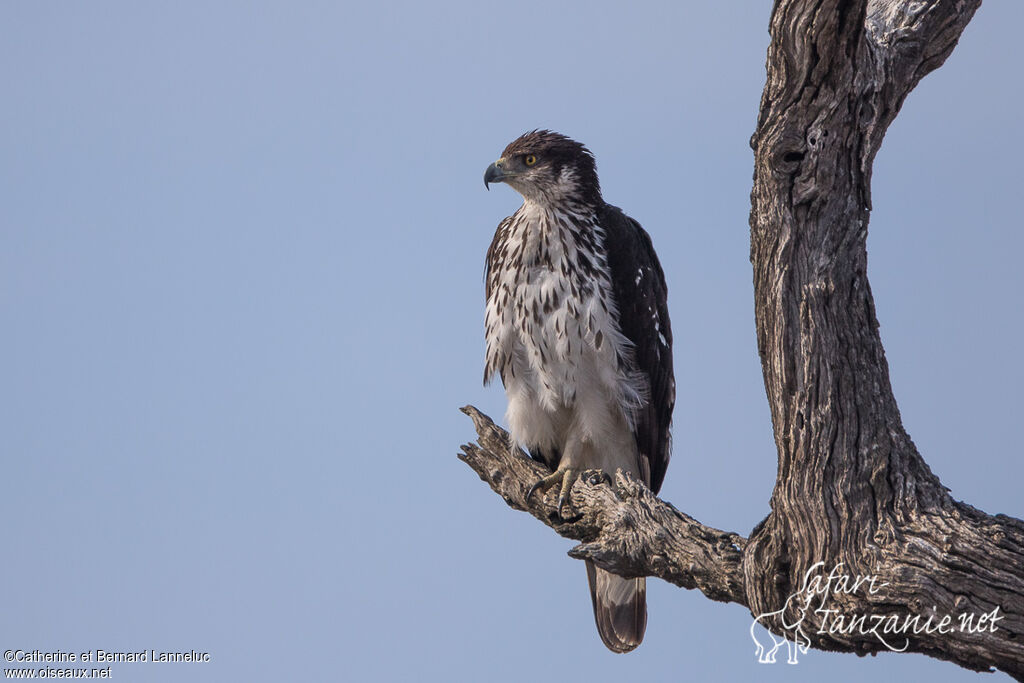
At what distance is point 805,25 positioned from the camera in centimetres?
409

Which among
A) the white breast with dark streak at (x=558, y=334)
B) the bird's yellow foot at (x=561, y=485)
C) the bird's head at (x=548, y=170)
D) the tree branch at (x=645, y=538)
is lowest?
the tree branch at (x=645, y=538)

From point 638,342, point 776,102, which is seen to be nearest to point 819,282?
point 776,102

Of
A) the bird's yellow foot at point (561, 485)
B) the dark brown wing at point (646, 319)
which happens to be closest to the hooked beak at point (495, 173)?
the dark brown wing at point (646, 319)

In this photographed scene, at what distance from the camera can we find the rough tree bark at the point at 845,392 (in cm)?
429

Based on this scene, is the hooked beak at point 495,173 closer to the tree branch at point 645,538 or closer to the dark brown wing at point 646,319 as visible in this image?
the dark brown wing at point 646,319

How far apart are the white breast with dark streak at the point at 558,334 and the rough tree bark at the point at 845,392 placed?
222 cm

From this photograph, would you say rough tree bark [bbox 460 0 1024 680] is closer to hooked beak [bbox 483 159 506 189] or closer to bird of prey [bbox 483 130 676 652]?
bird of prey [bbox 483 130 676 652]

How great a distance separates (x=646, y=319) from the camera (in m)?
6.98

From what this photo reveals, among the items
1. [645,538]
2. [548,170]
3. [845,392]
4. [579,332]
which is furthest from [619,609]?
[845,392]

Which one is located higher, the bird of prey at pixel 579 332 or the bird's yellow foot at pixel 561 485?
the bird of prey at pixel 579 332

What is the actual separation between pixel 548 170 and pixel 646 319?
124 cm

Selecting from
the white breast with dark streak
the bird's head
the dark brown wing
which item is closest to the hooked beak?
the bird's head

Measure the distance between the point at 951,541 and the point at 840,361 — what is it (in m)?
0.91

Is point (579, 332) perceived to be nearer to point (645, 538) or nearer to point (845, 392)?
point (645, 538)
